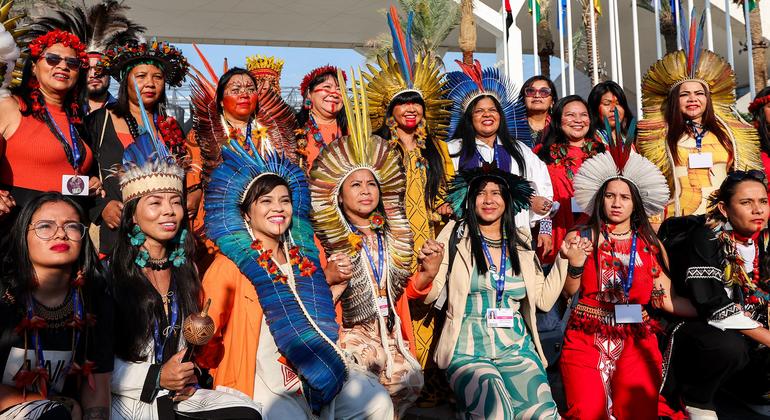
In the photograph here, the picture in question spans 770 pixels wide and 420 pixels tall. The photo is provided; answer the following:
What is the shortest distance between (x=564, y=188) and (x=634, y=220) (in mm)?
1192

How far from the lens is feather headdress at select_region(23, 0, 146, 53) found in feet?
18.9

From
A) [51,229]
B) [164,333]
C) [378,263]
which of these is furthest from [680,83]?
[51,229]

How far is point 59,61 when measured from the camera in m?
4.63

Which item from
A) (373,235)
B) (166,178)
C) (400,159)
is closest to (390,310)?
(373,235)

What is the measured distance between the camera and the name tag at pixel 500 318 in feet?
15.3

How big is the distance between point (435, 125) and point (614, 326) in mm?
2023

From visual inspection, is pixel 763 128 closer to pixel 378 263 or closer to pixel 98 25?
pixel 378 263

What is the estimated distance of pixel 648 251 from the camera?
498 centimetres

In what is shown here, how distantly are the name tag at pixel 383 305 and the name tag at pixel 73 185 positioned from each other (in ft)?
5.94

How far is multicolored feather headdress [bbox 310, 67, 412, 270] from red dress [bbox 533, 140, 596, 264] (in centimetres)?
176

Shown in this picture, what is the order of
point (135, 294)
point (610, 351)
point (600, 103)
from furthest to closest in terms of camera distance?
point (600, 103), point (610, 351), point (135, 294)

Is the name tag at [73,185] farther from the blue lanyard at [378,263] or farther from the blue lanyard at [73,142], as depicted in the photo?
the blue lanyard at [378,263]

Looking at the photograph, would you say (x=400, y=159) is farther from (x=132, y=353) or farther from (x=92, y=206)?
(x=132, y=353)

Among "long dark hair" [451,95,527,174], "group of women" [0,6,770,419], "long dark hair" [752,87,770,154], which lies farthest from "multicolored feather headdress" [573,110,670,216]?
"long dark hair" [752,87,770,154]
